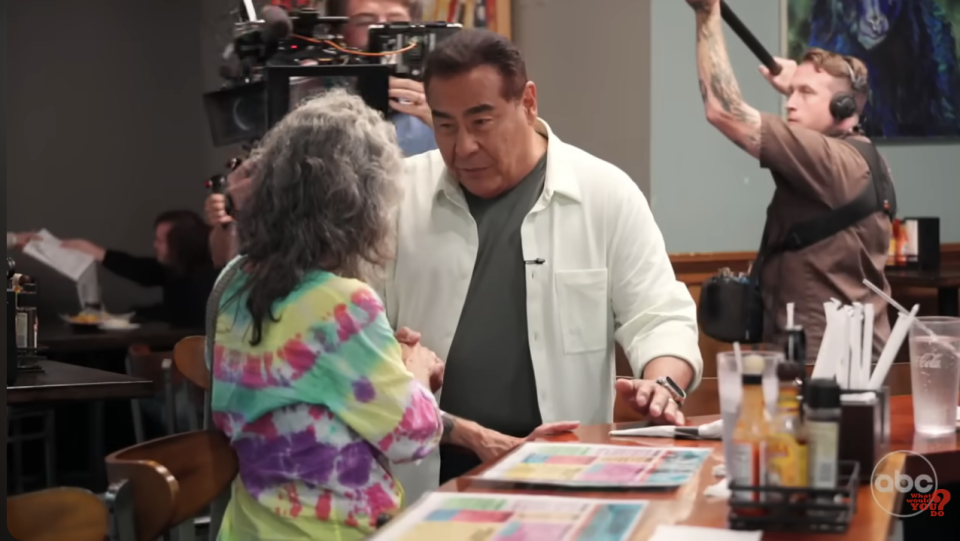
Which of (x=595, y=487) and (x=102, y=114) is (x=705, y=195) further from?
(x=595, y=487)

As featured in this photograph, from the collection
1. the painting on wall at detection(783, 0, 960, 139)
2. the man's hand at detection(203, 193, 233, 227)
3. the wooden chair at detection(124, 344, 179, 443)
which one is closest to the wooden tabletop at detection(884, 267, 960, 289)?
the painting on wall at detection(783, 0, 960, 139)

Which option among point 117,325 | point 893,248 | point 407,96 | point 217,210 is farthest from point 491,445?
point 893,248

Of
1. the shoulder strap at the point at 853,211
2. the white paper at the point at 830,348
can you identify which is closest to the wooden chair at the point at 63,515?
the white paper at the point at 830,348

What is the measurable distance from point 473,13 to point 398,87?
1.71 m

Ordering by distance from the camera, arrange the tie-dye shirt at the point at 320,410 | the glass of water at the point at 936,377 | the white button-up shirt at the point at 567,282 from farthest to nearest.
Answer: the white button-up shirt at the point at 567,282 < the glass of water at the point at 936,377 < the tie-dye shirt at the point at 320,410

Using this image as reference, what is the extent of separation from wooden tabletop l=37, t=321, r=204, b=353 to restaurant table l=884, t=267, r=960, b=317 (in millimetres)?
2747

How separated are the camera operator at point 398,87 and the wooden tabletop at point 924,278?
92.8 inches

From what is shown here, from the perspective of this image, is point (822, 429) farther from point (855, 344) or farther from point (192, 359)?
point (192, 359)

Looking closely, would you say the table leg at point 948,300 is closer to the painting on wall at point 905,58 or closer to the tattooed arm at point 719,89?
the painting on wall at point 905,58

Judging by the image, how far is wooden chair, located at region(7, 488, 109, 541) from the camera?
179 cm

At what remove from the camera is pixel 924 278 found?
4.65 metres

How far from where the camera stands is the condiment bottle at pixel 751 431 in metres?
1.44

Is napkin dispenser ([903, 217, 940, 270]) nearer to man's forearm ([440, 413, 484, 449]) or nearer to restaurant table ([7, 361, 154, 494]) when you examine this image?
restaurant table ([7, 361, 154, 494])

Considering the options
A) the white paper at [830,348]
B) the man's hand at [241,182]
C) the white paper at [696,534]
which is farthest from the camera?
the man's hand at [241,182]
